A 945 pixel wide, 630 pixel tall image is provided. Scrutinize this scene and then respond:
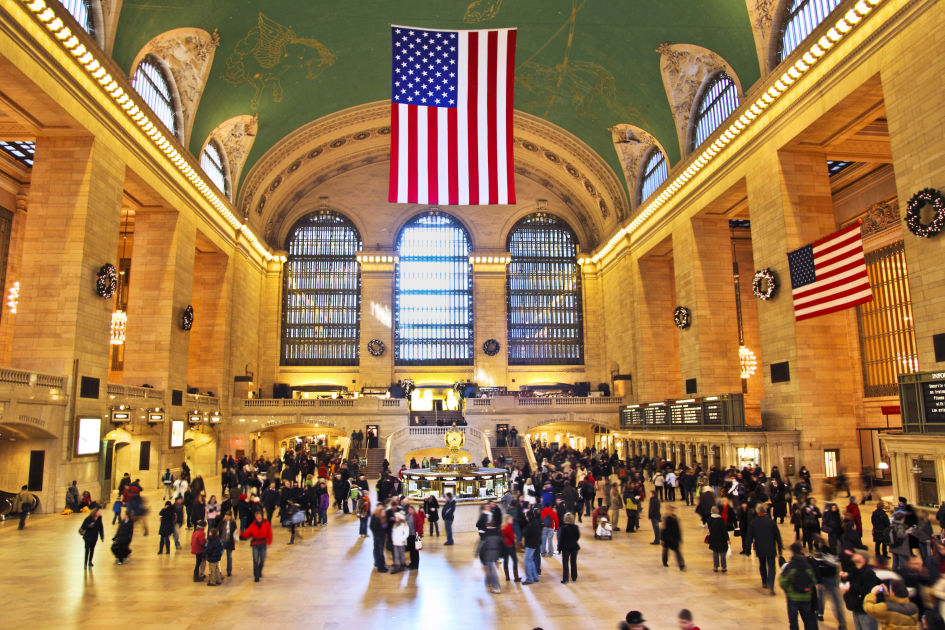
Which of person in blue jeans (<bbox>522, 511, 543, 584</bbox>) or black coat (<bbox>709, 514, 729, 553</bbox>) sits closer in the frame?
person in blue jeans (<bbox>522, 511, 543, 584</bbox>)

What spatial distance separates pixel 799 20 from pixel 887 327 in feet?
44.1

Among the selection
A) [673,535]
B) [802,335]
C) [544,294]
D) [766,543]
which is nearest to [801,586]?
[766,543]

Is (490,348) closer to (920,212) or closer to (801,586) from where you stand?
(920,212)

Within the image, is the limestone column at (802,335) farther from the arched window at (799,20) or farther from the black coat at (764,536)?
the black coat at (764,536)

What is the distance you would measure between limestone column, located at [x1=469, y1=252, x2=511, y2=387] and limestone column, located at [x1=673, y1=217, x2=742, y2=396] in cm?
1473

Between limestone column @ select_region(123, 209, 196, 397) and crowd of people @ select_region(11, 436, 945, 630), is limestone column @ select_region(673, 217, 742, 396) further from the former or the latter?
limestone column @ select_region(123, 209, 196, 397)

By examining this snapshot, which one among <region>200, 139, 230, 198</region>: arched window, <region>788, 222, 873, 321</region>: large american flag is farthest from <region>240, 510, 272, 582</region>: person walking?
<region>200, 139, 230, 198</region>: arched window

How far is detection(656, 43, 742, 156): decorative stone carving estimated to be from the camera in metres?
24.5

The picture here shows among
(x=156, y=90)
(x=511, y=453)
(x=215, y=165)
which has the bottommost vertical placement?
(x=511, y=453)

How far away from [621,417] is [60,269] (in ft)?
78.7

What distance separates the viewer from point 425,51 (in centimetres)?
1587

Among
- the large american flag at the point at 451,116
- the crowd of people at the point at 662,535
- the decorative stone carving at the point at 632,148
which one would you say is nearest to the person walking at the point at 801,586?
the crowd of people at the point at 662,535

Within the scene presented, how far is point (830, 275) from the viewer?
17344 millimetres

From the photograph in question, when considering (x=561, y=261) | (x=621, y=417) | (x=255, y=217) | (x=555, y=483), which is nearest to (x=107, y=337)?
(x=555, y=483)
